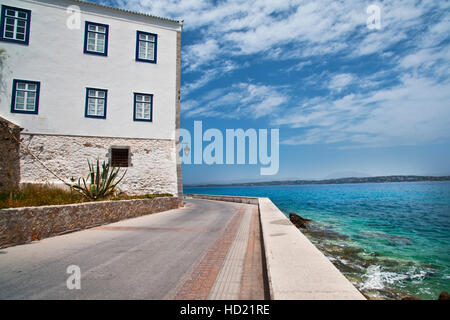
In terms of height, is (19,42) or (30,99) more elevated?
(19,42)

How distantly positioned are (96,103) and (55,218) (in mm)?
10105

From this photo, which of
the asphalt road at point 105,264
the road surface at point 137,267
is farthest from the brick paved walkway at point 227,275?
the asphalt road at point 105,264

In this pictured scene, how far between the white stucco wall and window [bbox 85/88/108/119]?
26 cm

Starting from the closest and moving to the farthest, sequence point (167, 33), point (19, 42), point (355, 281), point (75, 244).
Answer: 1. point (75, 244)
2. point (355, 281)
3. point (19, 42)
4. point (167, 33)

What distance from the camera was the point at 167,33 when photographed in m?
18.0

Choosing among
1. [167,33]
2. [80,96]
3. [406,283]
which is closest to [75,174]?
[80,96]

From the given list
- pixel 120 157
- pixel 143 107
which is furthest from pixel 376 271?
pixel 143 107

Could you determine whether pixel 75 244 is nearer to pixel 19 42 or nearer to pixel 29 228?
pixel 29 228

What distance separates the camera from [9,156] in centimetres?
1325

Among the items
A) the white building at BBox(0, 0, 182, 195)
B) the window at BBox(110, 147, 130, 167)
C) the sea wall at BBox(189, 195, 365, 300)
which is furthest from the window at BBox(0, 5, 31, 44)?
the sea wall at BBox(189, 195, 365, 300)

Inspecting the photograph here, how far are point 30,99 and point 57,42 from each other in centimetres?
399

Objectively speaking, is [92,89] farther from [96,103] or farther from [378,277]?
[378,277]

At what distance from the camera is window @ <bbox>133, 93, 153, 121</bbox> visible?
16.7 metres
